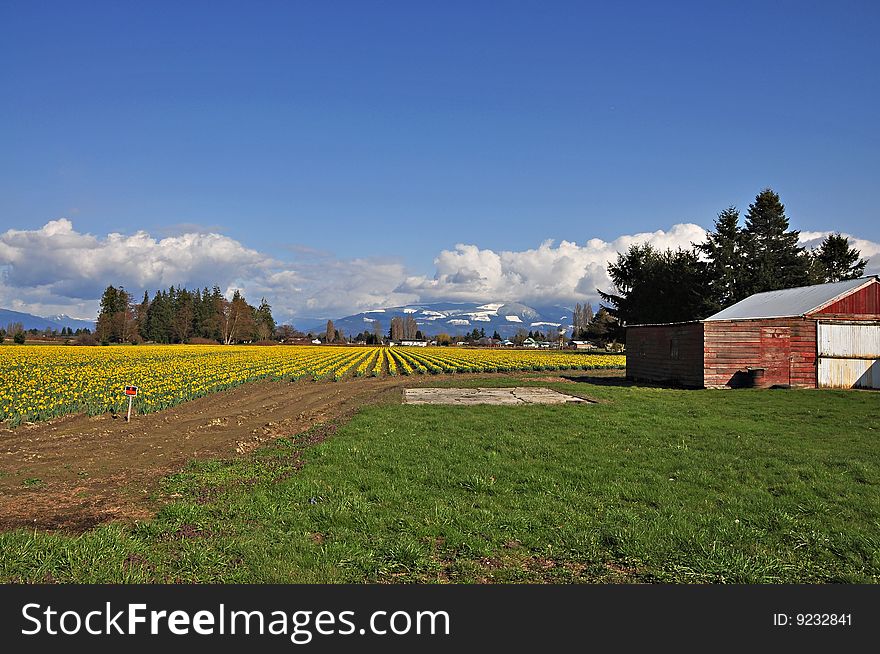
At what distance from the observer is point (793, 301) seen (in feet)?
97.0

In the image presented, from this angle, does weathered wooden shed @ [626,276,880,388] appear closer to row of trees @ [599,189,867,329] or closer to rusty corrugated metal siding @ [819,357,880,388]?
rusty corrugated metal siding @ [819,357,880,388]

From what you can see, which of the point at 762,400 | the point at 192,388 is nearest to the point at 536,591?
the point at 762,400

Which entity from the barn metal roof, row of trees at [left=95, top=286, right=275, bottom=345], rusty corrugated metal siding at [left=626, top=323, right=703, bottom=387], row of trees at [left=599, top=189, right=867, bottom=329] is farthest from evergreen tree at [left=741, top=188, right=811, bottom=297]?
row of trees at [left=95, top=286, right=275, bottom=345]

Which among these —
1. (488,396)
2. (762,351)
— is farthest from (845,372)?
(488,396)

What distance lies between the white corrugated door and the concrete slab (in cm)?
1290

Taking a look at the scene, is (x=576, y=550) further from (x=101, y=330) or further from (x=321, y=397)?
(x=101, y=330)

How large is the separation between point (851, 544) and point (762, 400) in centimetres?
1657

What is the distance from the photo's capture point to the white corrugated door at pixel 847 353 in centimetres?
2588

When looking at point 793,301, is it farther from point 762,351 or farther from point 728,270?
point 728,270

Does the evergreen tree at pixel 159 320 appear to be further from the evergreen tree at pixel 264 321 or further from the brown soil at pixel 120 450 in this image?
the brown soil at pixel 120 450

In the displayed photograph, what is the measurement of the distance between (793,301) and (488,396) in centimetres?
1841

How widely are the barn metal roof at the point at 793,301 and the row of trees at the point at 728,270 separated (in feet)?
65.7

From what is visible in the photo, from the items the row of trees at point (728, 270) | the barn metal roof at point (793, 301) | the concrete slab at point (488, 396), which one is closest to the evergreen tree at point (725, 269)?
the row of trees at point (728, 270)

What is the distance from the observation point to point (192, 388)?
2381 centimetres
